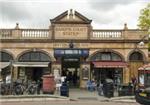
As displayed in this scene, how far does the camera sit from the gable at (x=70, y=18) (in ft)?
138

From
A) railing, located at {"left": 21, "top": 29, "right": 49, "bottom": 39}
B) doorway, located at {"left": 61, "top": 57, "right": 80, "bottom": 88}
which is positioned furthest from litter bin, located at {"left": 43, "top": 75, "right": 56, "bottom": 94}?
doorway, located at {"left": 61, "top": 57, "right": 80, "bottom": 88}

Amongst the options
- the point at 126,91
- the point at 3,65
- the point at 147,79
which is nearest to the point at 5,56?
the point at 3,65

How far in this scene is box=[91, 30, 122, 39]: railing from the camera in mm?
42875

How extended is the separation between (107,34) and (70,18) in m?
4.14

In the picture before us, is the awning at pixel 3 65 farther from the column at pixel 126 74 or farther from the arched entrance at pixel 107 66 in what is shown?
the column at pixel 126 74

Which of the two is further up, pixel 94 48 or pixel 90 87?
pixel 94 48

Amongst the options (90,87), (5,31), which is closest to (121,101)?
(90,87)

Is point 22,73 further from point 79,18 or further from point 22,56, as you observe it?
point 79,18

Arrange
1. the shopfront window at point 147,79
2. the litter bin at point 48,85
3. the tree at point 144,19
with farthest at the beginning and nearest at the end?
the tree at point 144,19, the litter bin at point 48,85, the shopfront window at point 147,79

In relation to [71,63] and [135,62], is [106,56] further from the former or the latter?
[71,63]

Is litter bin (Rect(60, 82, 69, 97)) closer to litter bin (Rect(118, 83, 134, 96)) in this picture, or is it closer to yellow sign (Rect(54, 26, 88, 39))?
litter bin (Rect(118, 83, 134, 96))

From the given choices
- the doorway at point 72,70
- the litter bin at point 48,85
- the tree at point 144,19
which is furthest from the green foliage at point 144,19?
the litter bin at point 48,85

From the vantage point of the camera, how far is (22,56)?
4241 centimetres

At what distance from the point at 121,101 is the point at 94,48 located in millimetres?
15404
